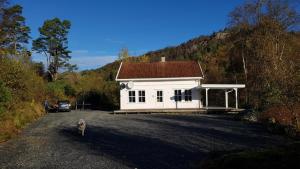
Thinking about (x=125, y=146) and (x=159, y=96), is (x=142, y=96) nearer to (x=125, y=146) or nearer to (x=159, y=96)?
(x=159, y=96)

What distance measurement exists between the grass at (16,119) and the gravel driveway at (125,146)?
2.32 feet

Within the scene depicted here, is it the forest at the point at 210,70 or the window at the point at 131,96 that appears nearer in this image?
the forest at the point at 210,70

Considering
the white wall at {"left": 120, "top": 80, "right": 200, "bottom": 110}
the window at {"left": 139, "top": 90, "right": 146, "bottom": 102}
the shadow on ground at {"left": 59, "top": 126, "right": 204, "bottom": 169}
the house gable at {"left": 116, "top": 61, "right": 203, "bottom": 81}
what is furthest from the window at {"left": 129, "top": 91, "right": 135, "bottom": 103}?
the shadow on ground at {"left": 59, "top": 126, "right": 204, "bottom": 169}

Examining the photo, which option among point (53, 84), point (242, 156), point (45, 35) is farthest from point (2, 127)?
point (45, 35)

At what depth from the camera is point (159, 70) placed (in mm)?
36969

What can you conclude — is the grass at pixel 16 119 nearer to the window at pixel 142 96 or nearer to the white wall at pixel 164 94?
the white wall at pixel 164 94

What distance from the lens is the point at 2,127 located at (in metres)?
19.4

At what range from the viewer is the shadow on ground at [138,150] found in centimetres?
1085

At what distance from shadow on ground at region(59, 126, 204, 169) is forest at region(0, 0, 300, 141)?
16.1ft

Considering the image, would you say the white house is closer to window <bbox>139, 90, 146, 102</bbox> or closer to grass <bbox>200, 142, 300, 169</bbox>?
window <bbox>139, 90, 146, 102</bbox>

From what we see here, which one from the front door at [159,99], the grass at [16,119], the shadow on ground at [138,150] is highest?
the front door at [159,99]

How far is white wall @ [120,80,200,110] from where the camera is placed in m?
34.7

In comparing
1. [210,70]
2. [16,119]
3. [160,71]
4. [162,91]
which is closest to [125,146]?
[16,119]

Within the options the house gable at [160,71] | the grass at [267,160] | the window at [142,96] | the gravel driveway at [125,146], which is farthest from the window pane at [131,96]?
the grass at [267,160]
